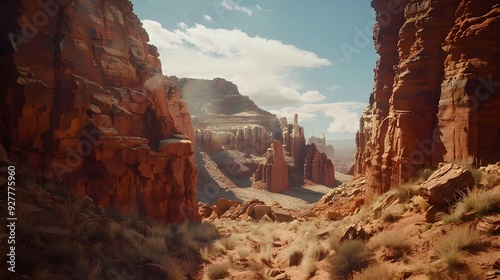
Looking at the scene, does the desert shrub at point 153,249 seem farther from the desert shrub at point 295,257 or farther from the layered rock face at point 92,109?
the layered rock face at point 92,109

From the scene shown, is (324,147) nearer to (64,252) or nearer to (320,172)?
(320,172)

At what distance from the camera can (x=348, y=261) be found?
700 cm

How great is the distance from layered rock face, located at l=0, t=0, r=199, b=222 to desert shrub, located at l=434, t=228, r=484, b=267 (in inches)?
521

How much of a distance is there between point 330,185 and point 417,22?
58.0 meters

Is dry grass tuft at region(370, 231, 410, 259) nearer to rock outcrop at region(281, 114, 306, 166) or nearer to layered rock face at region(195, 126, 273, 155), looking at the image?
rock outcrop at region(281, 114, 306, 166)

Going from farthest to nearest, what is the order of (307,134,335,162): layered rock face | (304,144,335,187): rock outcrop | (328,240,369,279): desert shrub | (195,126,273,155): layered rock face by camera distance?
(307,134,335,162): layered rock face, (195,126,273,155): layered rock face, (304,144,335,187): rock outcrop, (328,240,369,279): desert shrub

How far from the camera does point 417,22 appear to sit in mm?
14375

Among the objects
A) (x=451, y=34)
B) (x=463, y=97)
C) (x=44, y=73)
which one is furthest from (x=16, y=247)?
(x=451, y=34)

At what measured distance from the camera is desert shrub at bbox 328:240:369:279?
6781mm

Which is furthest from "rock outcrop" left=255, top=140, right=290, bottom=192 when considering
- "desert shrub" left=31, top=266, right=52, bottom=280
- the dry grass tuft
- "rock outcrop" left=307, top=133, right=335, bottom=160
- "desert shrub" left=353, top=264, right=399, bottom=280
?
"rock outcrop" left=307, top=133, right=335, bottom=160

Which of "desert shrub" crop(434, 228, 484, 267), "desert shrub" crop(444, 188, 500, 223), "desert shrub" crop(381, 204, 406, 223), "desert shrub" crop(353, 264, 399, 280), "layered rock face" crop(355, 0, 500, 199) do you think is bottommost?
"desert shrub" crop(353, 264, 399, 280)

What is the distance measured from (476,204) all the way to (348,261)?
2.98m

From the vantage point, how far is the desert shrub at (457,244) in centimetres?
524

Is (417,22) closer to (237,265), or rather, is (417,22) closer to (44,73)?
(237,265)
